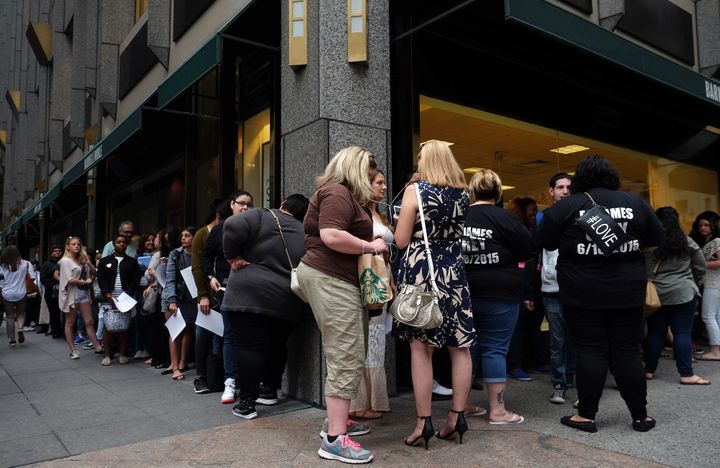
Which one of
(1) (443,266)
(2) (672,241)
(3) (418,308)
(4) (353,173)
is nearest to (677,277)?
(2) (672,241)

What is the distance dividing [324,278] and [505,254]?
157 centimetres

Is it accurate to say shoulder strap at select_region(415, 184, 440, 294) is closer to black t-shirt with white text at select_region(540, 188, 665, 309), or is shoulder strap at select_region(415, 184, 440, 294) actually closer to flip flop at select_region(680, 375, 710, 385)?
black t-shirt with white text at select_region(540, 188, 665, 309)

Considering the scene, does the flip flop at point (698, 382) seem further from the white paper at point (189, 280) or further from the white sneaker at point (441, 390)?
the white paper at point (189, 280)

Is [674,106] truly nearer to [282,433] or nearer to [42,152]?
[282,433]

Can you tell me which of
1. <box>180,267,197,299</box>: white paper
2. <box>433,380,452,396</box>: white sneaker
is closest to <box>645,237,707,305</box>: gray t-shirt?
<box>433,380,452,396</box>: white sneaker

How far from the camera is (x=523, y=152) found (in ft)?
27.4

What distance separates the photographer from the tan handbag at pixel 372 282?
3.62m

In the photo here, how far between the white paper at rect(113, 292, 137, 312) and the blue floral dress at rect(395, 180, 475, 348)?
5144 millimetres

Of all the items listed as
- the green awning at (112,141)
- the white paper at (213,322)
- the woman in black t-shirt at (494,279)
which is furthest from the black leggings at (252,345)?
the green awning at (112,141)

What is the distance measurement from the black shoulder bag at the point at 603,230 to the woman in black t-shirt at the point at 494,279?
559 millimetres

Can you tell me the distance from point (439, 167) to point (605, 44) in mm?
3260

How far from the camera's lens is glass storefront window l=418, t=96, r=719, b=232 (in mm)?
7168

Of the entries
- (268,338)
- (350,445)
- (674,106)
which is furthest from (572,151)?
(350,445)

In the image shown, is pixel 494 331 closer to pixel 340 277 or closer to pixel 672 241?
pixel 340 277
